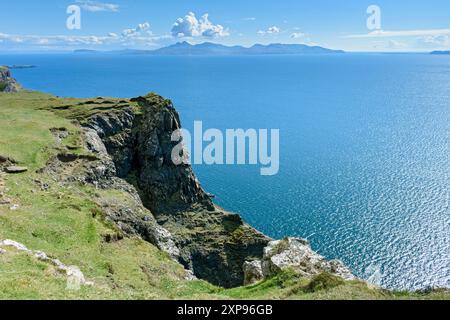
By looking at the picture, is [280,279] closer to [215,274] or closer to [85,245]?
[85,245]

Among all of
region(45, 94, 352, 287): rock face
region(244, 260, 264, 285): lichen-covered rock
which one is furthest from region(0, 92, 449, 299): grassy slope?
region(244, 260, 264, 285): lichen-covered rock

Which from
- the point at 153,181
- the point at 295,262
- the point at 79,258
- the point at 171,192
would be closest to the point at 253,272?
the point at 295,262

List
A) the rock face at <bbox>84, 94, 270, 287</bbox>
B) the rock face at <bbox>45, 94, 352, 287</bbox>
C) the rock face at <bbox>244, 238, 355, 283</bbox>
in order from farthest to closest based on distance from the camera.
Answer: the rock face at <bbox>84, 94, 270, 287</bbox> < the rock face at <bbox>45, 94, 352, 287</bbox> < the rock face at <bbox>244, 238, 355, 283</bbox>

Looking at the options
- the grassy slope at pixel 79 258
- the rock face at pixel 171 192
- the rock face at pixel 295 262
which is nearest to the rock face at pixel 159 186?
the rock face at pixel 171 192

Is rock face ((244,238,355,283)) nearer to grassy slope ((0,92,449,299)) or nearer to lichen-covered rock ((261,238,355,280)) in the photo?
lichen-covered rock ((261,238,355,280))

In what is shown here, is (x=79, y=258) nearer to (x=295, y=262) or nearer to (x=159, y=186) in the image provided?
(x=295, y=262)

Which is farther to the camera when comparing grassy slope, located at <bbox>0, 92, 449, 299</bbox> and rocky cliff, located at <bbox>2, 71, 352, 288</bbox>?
rocky cliff, located at <bbox>2, 71, 352, 288</bbox>

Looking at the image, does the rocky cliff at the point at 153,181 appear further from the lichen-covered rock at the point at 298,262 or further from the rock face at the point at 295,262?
the lichen-covered rock at the point at 298,262
